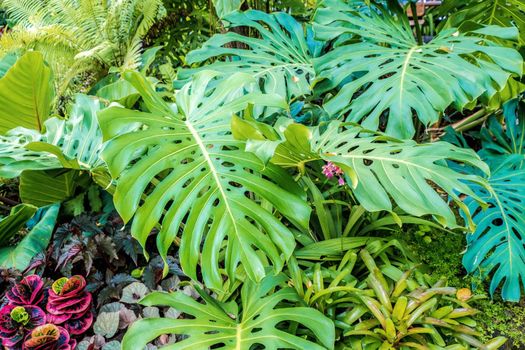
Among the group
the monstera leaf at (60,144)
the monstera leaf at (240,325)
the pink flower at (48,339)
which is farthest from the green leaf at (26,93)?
the monstera leaf at (240,325)

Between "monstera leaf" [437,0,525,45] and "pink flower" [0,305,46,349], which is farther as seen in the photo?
"monstera leaf" [437,0,525,45]

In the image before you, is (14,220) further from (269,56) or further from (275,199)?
(269,56)

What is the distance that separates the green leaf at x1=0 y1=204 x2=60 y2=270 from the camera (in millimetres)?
1227

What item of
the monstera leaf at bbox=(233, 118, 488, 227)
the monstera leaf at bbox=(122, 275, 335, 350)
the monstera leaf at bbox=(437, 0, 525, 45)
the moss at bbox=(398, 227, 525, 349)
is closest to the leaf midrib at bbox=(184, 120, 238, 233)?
the monstera leaf at bbox=(233, 118, 488, 227)

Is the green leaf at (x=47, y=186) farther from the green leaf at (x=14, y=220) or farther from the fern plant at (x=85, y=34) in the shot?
the fern plant at (x=85, y=34)

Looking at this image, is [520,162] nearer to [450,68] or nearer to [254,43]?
[450,68]

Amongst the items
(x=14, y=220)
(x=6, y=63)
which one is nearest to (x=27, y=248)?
(x=14, y=220)

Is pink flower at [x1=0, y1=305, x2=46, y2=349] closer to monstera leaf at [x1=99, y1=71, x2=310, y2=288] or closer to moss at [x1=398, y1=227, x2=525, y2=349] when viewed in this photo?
monstera leaf at [x1=99, y1=71, x2=310, y2=288]

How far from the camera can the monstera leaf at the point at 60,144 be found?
1.24 meters

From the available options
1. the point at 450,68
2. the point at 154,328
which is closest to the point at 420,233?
the point at 450,68

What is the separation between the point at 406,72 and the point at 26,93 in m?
1.37

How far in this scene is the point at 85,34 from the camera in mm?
2648

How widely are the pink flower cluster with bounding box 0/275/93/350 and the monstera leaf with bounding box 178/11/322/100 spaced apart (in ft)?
2.90

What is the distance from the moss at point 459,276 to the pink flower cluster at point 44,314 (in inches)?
45.5
